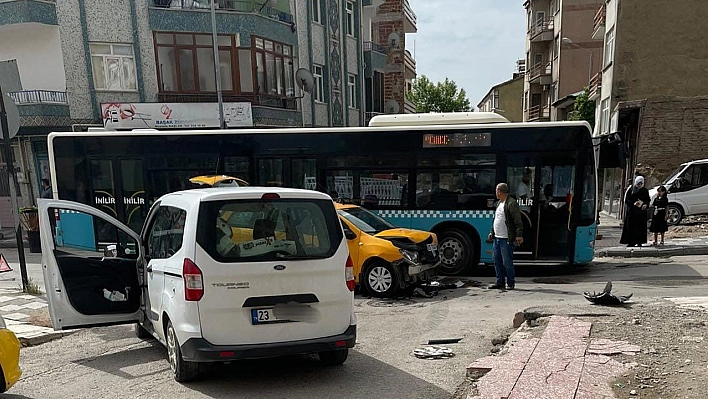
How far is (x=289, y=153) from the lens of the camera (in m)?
10.4

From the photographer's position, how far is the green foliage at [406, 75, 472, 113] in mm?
60250

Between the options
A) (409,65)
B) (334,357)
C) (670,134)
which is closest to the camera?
(334,357)

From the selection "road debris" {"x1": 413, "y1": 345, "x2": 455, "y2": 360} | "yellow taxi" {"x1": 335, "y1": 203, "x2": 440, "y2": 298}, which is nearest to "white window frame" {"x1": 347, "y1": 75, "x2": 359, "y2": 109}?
"yellow taxi" {"x1": 335, "y1": 203, "x2": 440, "y2": 298}

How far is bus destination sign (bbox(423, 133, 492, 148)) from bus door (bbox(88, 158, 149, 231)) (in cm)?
632

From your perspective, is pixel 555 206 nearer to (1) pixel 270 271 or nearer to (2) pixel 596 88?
(1) pixel 270 271

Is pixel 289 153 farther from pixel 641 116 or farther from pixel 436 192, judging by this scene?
pixel 641 116

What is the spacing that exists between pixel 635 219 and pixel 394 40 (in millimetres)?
24923

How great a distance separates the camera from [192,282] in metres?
4.23

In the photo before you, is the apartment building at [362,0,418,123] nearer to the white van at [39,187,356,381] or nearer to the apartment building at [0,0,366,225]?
the apartment building at [0,0,366,225]

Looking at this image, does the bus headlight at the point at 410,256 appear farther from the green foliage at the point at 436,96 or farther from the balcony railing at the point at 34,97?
the green foliage at the point at 436,96

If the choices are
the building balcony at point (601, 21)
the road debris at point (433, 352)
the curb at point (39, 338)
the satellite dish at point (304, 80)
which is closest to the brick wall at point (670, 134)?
the building balcony at point (601, 21)

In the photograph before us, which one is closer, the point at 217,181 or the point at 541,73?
the point at 217,181

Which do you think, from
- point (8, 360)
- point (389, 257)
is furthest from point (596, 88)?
point (8, 360)

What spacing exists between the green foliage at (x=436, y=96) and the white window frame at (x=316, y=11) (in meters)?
36.4
